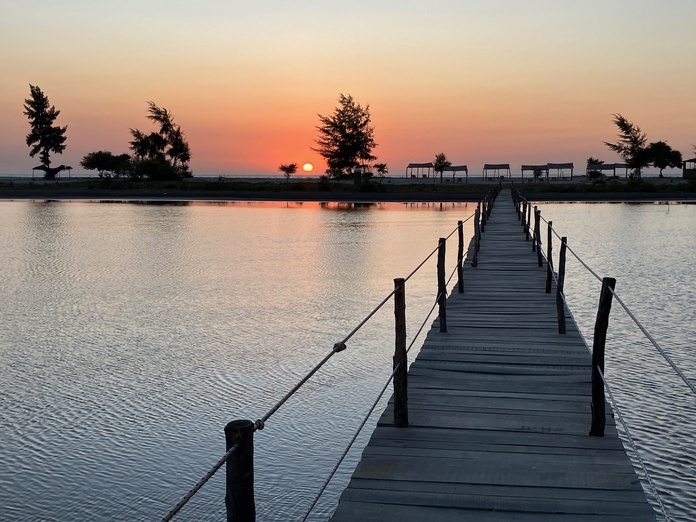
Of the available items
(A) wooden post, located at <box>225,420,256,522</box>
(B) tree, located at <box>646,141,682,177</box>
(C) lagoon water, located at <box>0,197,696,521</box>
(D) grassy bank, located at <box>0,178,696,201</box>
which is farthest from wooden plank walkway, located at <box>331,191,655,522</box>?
(B) tree, located at <box>646,141,682,177</box>

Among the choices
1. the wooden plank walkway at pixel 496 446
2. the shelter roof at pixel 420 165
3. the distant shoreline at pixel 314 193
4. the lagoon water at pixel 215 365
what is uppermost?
the shelter roof at pixel 420 165

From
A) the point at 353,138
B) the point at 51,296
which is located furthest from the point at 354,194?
the point at 51,296

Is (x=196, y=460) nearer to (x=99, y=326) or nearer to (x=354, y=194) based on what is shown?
(x=99, y=326)

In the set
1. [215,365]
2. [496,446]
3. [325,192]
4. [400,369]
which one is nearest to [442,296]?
[215,365]

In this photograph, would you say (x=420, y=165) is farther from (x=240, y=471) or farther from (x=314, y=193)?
(x=240, y=471)

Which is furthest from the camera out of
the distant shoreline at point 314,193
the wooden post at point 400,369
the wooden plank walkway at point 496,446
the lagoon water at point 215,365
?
the distant shoreline at point 314,193

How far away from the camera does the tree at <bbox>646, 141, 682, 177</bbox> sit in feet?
323

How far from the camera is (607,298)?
268 inches

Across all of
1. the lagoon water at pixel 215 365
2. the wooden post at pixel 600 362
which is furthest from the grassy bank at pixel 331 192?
the wooden post at pixel 600 362

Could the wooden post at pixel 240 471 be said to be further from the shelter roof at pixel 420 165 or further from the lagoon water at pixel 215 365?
the shelter roof at pixel 420 165

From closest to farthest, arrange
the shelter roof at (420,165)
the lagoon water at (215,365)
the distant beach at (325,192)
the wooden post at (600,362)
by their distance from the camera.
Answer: the wooden post at (600,362) → the lagoon water at (215,365) → the distant beach at (325,192) → the shelter roof at (420,165)

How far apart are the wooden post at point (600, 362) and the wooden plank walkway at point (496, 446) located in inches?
5.6

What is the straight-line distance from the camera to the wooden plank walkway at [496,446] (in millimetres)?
5355

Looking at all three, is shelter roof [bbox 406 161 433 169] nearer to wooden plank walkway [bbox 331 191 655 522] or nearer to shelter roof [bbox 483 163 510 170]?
shelter roof [bbox 483 163 510 170]
